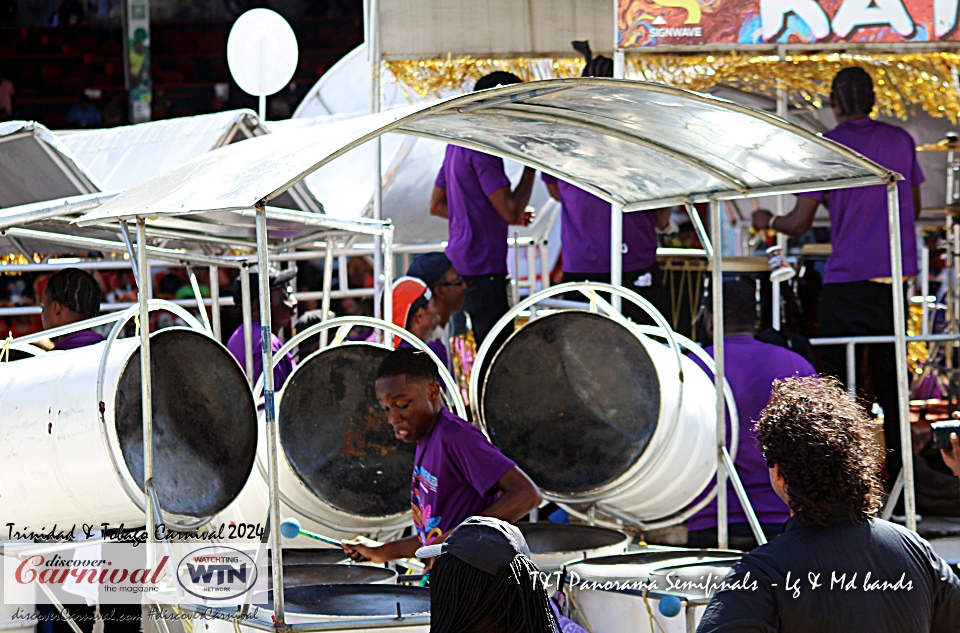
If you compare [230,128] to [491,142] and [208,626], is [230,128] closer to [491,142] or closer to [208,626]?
[491,142]

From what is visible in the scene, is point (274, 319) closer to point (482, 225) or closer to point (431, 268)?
point (431, 268)

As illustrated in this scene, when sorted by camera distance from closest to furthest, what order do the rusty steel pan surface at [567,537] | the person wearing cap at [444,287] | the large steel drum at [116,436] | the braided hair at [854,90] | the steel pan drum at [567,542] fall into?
the large steel drum at [116,436], the steel pan drum at [567,542], the rusty steel pan surface at [567,537], the braided hair at [854,90], the person wearing cap at [444,287]

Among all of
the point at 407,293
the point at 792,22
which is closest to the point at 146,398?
the point at 407,293

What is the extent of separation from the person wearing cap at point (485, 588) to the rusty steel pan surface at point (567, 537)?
1537 mm

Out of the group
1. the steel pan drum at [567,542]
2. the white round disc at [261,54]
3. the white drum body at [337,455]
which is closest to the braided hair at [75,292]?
the white drum body at [337,455]

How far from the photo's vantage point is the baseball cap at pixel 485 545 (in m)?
1.84

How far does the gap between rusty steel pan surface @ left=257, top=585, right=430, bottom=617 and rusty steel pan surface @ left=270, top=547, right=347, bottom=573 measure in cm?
59

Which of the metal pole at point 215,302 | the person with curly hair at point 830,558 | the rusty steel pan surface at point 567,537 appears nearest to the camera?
the person with curly hair at point 830,558

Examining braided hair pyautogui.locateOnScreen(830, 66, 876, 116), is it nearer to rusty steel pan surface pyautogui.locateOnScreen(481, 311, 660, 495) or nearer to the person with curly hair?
rusty steel pan surface pyautogui.locateOnScreen(481, 311, 660, 495)

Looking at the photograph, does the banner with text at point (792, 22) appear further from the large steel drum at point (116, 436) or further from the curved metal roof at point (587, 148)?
the large steel drum at point (116, 436)

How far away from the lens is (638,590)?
110 inches

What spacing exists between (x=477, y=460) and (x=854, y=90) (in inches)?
109

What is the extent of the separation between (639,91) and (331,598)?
1.42 meters

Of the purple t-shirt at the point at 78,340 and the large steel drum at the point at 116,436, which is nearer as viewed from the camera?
the large steel drum at the point at 116,436
